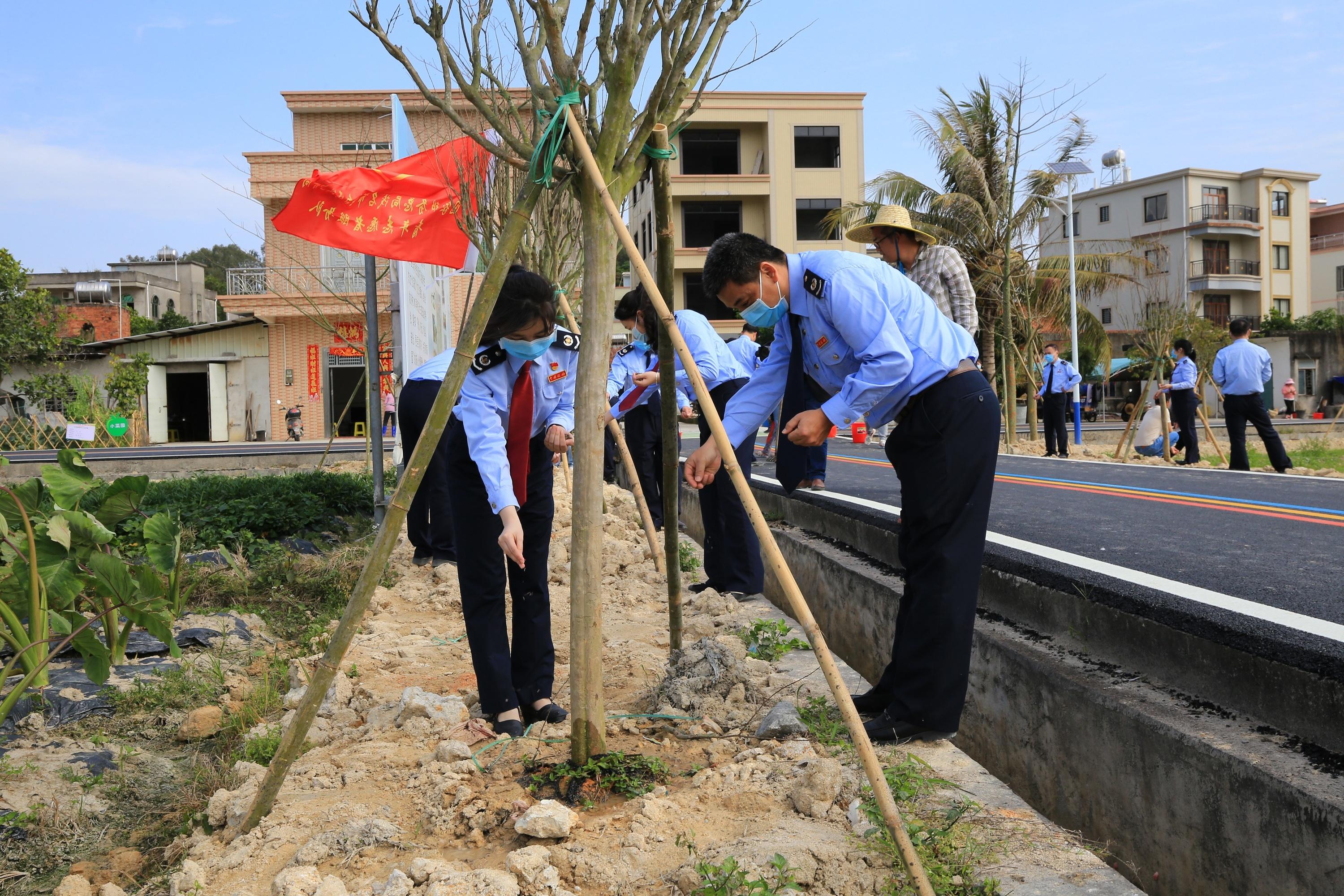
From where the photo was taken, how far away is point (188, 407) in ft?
111

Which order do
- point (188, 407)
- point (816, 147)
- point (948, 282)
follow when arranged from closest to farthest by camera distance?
point (948, 282)
point (188, 407)
point (816, 147)

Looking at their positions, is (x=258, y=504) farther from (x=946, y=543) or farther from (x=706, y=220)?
(x=706, y=220)

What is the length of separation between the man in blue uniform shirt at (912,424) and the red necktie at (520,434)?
60 centimetres

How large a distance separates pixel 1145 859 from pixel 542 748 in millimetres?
1755

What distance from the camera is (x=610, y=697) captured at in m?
3.93

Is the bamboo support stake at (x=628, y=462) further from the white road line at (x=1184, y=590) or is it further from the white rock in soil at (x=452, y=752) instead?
the white road line at (x=1184, y=590)

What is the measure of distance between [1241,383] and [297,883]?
11.5 meters

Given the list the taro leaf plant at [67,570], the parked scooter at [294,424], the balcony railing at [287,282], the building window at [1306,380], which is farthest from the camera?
the building window at [1306,380]

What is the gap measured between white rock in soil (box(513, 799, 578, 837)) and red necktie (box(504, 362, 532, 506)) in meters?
1.23

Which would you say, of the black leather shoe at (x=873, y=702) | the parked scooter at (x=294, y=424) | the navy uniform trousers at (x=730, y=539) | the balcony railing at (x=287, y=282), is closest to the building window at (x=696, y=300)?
the balcony railing at (x=287, y=282)

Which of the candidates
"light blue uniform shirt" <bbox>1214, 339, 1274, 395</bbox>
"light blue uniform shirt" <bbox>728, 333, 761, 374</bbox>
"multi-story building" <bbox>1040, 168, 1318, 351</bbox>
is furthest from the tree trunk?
"multi-story building" <bbox>1040, 168, 1318, 351</bbox>

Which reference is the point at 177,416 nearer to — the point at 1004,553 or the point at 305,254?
the point at 305,254

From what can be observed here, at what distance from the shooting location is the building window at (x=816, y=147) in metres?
34.8

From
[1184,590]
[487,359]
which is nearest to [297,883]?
[487,359]
